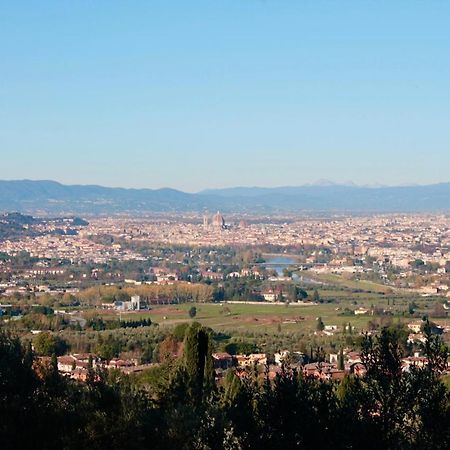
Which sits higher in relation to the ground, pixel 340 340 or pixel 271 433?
pixel 271 433

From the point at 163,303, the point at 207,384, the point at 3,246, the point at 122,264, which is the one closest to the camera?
the point at 207,384

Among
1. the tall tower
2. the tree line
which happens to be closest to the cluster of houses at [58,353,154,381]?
the tree line

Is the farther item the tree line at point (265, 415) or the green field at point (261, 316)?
the green field at point (261, 316)

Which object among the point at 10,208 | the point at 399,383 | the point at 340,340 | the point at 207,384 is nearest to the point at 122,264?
the point at 340,340

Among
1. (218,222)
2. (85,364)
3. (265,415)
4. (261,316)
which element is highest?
(265,415)

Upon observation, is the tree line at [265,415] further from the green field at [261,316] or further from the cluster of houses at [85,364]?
the green field at [261,316]

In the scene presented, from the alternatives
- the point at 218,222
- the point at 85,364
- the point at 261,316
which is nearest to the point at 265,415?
the point at 85,364

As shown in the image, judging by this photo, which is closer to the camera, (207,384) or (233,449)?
(233,449)

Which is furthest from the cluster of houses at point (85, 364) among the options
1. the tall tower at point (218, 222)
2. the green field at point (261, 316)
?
the tall tower at point (218, 222)

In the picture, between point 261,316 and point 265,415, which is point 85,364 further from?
point 261,316

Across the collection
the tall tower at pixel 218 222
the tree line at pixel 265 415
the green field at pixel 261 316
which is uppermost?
the tree line at pixel 265 415

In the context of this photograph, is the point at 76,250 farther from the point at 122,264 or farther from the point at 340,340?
the point at 340,340
